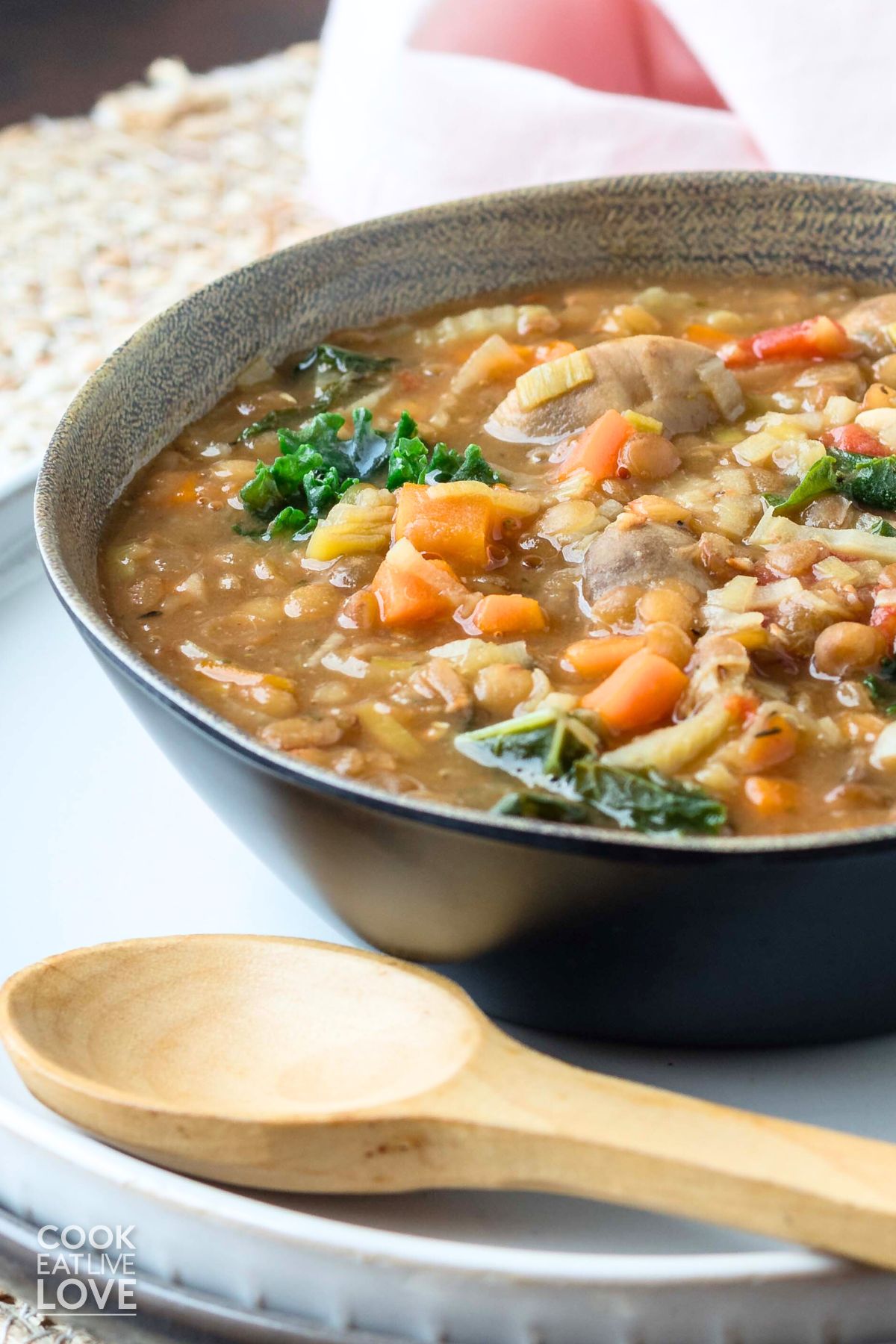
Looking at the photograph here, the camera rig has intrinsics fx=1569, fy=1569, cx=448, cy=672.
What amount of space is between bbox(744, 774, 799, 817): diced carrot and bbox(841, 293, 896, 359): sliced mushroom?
6.05ft

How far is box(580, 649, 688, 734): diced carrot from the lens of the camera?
2750mm

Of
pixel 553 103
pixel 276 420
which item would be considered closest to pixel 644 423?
pixel 276 420

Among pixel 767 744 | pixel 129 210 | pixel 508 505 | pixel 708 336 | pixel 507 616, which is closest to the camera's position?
pixel 767 744

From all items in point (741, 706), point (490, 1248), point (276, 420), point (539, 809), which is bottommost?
point (490, 1248)

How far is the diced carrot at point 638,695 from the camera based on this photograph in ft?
A: 9.02

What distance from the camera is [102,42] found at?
26.0ft

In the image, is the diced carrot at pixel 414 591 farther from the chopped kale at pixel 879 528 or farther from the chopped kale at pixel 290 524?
the chopped kale at pixel 879 528

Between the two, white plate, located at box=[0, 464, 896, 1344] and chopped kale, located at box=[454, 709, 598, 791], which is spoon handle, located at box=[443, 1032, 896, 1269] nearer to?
white plate, located at box=[0, 464, 896, 1344]

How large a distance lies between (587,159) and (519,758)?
364cm

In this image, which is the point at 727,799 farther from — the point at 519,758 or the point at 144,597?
the point at 144,597

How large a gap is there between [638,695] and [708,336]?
71.3 inches

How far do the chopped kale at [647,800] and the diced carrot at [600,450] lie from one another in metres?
1.09

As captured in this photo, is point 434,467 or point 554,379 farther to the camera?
point 554,379

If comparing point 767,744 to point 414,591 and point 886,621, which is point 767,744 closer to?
point 886,621
